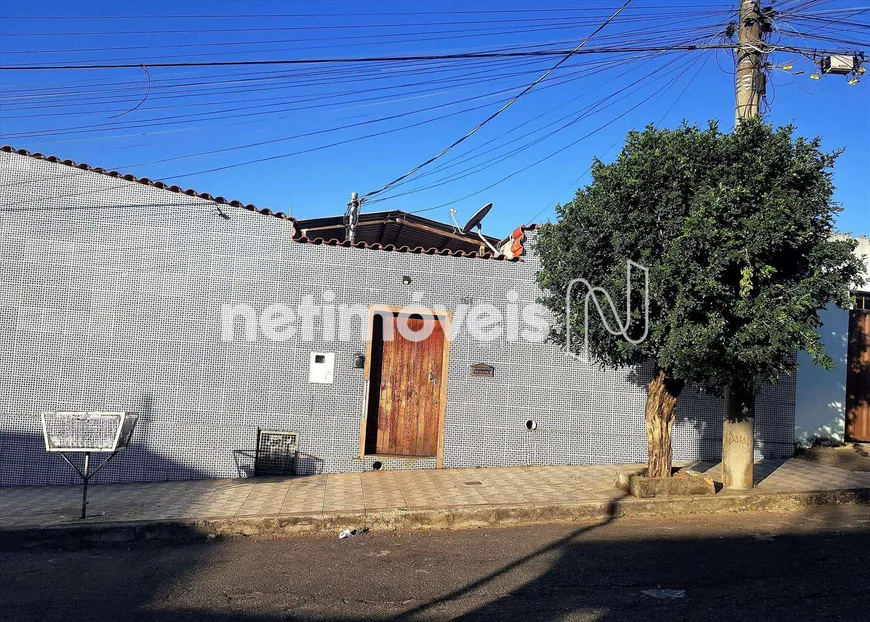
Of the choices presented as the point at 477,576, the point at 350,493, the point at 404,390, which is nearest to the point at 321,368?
the point at 404,390

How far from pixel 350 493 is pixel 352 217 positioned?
16.0 ft

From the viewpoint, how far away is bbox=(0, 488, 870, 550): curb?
6.00m

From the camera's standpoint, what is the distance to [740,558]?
5242mm

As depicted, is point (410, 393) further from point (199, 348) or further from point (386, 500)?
point (199, 348)

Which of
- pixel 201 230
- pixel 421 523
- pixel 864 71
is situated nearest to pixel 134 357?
pixel 201 230

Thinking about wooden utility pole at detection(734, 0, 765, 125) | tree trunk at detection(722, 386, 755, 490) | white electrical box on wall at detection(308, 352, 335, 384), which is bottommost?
tree trunk at detection(722, 386, 755, 490)

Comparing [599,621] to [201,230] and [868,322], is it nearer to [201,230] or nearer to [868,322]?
[201,230]

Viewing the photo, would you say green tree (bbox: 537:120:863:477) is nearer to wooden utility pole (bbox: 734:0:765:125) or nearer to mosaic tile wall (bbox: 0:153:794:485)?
wooden utility pole (bbox: 734:0:765:125)

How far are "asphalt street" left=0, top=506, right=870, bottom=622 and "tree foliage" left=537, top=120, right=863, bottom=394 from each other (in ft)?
5.70

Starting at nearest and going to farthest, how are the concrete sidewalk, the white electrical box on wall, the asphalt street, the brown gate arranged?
1. the asphalt street
2. the concrete sidewalk
3. the white electrical box on wall
4. the brown gate

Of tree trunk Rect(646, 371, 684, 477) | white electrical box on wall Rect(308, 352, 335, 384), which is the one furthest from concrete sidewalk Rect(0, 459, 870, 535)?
white electrical box on wall Rect(308, 352, 335, 384)

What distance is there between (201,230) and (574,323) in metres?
4.93

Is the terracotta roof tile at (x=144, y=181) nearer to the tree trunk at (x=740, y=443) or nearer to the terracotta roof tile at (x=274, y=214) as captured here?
the terracotta roof tile at (x=274, y=214)

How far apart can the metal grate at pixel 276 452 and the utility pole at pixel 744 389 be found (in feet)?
17.3
